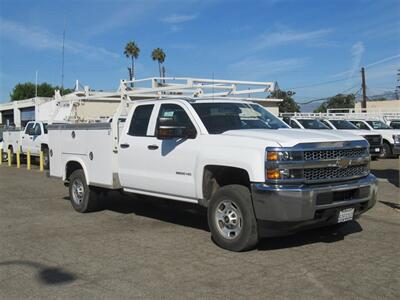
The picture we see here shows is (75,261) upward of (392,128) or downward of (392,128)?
downward

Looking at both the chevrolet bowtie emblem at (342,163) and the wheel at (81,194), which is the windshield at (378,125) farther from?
the chevrolet bowtie emblem at (342,163)

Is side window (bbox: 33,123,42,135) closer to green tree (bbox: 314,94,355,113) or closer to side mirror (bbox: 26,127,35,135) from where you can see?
side mirror (bbox: 26,127,35,135)

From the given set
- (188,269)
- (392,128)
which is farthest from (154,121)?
(392,128)

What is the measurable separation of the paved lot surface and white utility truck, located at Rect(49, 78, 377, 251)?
432 mm

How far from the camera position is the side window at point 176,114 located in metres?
7.22

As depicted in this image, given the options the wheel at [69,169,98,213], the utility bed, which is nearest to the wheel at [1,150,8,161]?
the utility bed

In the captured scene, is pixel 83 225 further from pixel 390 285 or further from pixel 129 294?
pixel 390 285

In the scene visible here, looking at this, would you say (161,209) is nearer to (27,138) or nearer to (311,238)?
(311,238)

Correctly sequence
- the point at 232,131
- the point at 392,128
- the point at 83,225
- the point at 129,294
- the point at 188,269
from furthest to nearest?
the point at 392,128 < the point at 83,225 < the point at 232,131 < the point at 188,269 < the point at 129,294

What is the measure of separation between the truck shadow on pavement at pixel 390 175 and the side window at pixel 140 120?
23.8 feet

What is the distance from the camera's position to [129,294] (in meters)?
4.93

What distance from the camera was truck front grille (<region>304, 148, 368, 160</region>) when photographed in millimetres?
6023

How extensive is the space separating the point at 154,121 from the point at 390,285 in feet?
13.5

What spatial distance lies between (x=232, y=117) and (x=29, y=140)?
52.6ft
